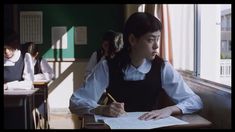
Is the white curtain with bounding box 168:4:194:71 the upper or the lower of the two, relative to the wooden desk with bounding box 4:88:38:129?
upper

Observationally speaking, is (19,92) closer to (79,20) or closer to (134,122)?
(134,122)

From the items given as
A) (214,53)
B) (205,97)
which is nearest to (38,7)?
(214,53)

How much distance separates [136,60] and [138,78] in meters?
0.11

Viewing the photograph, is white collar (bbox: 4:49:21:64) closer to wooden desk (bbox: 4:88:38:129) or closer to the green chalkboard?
wooden desk (bbox: 4:88:38:129)

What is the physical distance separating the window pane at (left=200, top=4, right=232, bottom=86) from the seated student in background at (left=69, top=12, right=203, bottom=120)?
0.55 meters

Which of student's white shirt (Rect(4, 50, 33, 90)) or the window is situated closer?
the window

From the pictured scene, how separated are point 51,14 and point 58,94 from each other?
1483 millimetres

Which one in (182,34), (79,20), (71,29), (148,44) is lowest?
(148,44)

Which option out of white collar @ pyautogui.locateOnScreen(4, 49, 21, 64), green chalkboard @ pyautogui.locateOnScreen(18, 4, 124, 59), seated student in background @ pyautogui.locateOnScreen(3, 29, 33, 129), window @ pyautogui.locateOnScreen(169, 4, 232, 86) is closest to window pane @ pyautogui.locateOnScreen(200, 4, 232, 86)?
window @ pyautogui.locateOnScreen(169, 4, 232, 86)

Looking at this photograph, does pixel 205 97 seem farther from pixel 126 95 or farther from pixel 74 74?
pixel 74 74

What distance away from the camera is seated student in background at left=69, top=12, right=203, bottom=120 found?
6.38 feet

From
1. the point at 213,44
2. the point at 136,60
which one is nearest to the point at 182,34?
the point at 213,44

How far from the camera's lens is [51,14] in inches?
260

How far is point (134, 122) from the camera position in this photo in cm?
166
